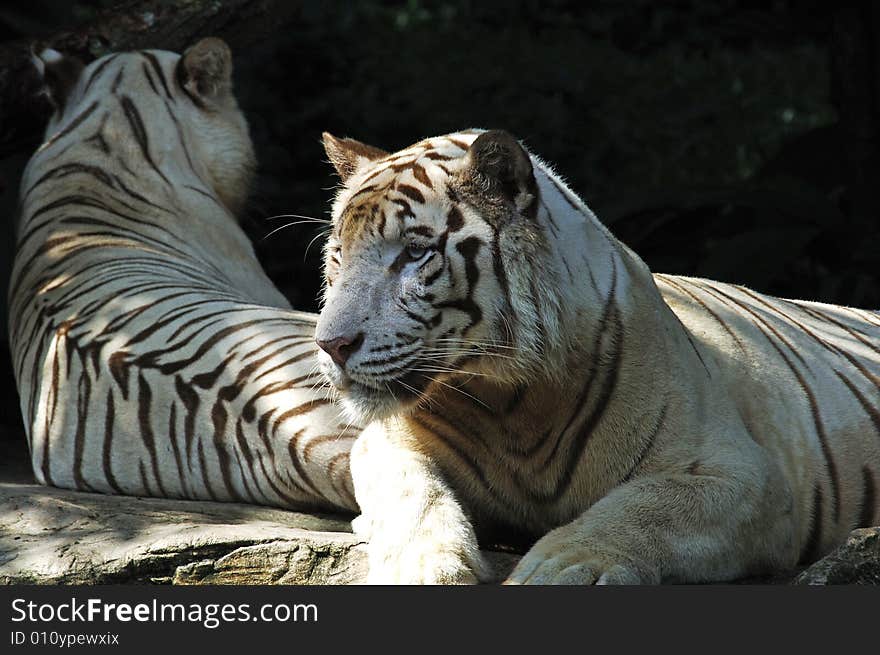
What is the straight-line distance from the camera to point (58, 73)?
17.8ft

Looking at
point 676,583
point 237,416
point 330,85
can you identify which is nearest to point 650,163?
point 330,85

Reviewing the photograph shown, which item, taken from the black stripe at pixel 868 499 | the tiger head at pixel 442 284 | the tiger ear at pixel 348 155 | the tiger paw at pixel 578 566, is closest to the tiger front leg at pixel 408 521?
the tiger paw at pixel 578 566

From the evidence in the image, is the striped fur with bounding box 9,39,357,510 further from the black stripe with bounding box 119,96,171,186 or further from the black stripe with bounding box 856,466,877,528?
the black stripe with bounding box 856,466,877,528

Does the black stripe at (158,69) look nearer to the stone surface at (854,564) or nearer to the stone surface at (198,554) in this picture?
the stone surface at (198,554)

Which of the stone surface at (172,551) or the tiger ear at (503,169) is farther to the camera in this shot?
the stone surface at (172,551)

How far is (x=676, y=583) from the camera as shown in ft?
9.05

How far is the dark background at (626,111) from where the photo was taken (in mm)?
6590

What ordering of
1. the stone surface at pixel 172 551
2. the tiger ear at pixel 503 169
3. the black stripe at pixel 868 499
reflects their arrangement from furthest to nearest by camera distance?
the black stripe at pixel 868 499
the stone surface at pixel 172 551
the tiger ear at pixel 503 169

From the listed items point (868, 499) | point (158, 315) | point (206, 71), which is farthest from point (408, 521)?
point (206, 71)

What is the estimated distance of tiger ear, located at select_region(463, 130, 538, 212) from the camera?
2.79 meters

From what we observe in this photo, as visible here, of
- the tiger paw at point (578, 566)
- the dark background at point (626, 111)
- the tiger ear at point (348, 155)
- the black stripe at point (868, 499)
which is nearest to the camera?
the tiger paw at point (578, 566)

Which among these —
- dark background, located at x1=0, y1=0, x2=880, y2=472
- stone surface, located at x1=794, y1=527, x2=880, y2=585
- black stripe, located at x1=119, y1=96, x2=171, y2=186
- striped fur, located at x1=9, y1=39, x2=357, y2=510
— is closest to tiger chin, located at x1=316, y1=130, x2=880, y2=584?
stone surface, located at x1=794, y1=527, x2=880, y2=585

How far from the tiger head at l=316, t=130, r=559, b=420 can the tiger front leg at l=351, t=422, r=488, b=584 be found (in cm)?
22

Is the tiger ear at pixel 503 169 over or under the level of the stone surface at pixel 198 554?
over
